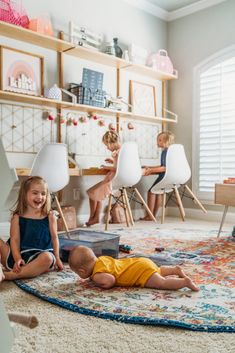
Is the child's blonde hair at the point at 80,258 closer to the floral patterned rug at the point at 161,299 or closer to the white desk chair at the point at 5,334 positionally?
the floral patterned rug at the point at 161,299

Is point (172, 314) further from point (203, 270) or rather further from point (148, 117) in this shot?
point (148, 117)

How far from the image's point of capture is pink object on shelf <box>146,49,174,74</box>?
4812 millimetres

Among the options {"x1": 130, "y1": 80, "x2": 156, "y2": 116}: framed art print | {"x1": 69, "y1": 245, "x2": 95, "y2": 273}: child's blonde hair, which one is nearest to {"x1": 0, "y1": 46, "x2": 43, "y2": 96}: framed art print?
{"x1": 130, "y1": 80, "x2": 156, "y2": 116}: framed art print

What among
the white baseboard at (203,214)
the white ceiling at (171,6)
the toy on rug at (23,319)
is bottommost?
the white baseboard at (203,214)

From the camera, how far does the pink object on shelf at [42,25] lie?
142 inches

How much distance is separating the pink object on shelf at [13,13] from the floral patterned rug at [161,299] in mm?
2490

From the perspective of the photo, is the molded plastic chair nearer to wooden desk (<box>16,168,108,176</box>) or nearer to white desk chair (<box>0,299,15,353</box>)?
white desk chair (<box>0,299,15,353</box>)

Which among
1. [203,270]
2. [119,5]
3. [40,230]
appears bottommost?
[203,270]

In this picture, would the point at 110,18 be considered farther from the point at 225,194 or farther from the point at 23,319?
the point at 23,319

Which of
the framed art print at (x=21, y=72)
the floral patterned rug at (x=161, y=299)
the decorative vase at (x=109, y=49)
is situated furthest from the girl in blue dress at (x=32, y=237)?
the decorative vase at (x=109, y=49)

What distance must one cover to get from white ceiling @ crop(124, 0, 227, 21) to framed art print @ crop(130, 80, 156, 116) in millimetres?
1044

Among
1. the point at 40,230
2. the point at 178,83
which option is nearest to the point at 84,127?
the point at 178,83

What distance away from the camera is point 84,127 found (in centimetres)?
425

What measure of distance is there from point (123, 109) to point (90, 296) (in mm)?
3214
